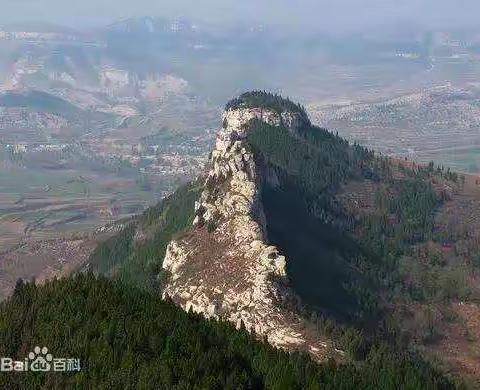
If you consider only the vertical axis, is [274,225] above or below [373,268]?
above

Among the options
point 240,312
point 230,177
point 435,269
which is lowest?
point 435,269

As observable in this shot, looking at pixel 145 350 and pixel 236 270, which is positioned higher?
pixel 145 350

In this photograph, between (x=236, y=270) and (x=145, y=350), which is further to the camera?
(x=236, y=270)

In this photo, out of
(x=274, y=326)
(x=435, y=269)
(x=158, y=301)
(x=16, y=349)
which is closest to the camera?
(x=16, y=349)

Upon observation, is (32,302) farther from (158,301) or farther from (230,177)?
(230,177)

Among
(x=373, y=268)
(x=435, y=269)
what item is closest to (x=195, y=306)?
(x=373, y=268)

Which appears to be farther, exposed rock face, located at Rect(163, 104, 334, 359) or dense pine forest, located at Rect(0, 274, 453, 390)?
exposed rock face, located at Rect(163, 104, 334, 359)

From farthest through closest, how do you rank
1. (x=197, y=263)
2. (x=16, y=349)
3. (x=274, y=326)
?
(x=197, y=263)
(x=274, y=326)
(x=16, y=349)

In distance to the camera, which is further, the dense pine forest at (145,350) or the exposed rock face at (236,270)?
the exposed rock face at (236,270)
